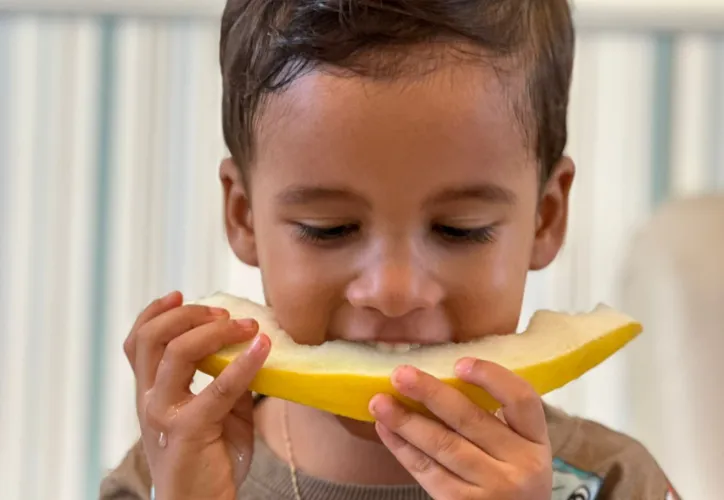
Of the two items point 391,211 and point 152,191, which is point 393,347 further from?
point 152,191

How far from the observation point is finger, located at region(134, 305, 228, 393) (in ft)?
2.51

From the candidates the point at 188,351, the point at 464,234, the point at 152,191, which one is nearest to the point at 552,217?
the point at 464,234

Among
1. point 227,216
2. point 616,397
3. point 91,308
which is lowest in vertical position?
point 616,397

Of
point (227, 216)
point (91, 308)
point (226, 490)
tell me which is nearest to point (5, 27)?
point (91, 308)

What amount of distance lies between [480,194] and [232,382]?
0.26 meters

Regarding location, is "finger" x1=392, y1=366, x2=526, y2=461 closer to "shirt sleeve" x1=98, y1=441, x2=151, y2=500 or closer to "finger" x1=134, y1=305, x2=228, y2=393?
"finger" x1=134, y1=305, x2=228, y2=393

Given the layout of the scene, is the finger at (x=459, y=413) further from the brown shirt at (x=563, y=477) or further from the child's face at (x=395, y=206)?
the brown shirt at (x=563, y=477)

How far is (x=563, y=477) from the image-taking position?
2.97ft

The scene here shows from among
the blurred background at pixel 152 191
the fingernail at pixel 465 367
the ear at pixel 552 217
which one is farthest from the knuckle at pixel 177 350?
the blurred background at pixel 152 191

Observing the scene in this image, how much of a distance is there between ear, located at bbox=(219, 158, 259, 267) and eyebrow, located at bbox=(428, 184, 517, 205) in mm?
252

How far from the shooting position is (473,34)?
2.33 feet

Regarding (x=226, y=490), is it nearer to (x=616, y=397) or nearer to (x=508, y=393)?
(x=508, y=393)

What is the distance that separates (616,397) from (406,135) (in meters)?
0.90

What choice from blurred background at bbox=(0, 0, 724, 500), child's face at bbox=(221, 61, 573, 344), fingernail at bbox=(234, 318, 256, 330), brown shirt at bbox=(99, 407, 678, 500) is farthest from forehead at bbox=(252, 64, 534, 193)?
blurred background at bbox=(0, 0, 724, 500)
